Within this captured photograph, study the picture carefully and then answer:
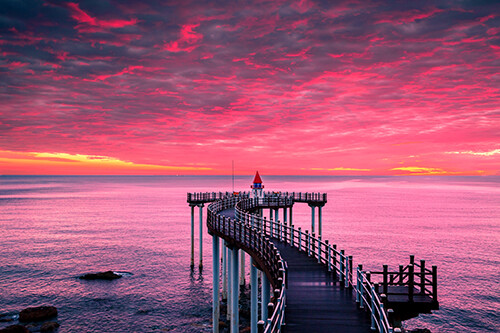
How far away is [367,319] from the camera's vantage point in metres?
11.8

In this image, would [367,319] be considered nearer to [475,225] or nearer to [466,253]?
[466,253]

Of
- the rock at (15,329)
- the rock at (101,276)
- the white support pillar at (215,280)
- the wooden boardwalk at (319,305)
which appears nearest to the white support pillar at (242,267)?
the white support pillar at (215,280)

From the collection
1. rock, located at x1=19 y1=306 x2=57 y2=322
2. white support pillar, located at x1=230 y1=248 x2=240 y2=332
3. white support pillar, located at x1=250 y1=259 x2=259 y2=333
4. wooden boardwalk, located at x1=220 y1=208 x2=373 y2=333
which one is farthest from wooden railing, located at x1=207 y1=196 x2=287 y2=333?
rock, located at x1=19 y1=306 x2=57 y2=322

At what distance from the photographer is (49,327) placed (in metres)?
29.0

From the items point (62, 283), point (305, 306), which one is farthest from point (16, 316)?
point (305, 306)

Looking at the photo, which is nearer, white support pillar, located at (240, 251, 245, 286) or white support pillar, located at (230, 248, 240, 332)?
white support pillar, located at (230, 248, 240, 332)

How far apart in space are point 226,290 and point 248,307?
329 centimetres

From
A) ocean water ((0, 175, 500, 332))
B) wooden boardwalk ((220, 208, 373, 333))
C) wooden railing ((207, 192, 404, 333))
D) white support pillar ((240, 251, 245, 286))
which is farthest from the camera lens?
white support pillar ((240, 251, 245, 286))

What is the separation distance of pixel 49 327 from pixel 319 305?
24.8 meters

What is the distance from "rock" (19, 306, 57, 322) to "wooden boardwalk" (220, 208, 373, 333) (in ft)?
77.9

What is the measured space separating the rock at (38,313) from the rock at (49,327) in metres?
1.88

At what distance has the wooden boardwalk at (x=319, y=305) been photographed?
1125 centimetres

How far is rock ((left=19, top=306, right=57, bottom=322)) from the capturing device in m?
30.6

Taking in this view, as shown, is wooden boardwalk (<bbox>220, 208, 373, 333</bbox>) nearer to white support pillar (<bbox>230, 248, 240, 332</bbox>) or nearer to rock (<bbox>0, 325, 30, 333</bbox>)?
white support pillar (<bbox>230, 248, 240, 332</bbox>)
